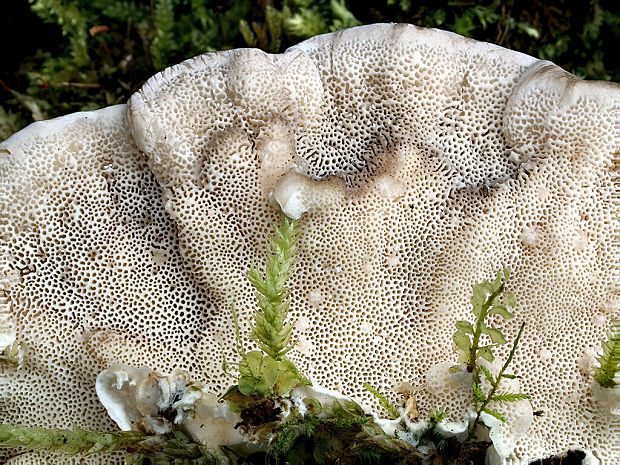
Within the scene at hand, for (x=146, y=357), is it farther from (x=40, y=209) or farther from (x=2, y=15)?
(x=2, y=15)

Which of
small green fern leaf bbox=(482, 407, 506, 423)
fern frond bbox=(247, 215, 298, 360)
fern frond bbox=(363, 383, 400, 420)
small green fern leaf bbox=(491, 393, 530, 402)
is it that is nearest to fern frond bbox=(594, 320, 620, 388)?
small green fern leaf bbox=(491, 393, 530, 402)

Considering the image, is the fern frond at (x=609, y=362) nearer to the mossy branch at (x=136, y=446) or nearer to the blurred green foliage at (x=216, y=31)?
the mossy branch at (x=136, y=446)

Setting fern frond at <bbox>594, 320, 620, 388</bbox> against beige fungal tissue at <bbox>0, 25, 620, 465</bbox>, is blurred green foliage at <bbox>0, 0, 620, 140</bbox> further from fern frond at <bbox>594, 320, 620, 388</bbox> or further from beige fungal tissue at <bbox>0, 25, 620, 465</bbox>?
fern frond at <bbox>594, 320, 620, 388</bbox>

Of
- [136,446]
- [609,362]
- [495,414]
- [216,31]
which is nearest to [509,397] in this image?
[495,414]

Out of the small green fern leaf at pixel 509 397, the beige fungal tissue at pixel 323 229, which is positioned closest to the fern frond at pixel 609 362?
the beige fungal tissue at pixel 323 229

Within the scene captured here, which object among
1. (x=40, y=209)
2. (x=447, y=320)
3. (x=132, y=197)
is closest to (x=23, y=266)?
(x=40, y=209)

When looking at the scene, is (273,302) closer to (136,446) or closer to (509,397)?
(136,446)
